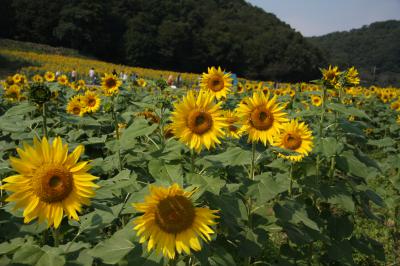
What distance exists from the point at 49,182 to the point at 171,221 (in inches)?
23.5

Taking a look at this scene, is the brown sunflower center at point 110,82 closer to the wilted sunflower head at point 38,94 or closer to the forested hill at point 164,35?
the wilted sunflower head at point 38,94

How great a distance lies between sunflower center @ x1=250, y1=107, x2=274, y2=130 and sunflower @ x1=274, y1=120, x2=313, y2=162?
1.41ft

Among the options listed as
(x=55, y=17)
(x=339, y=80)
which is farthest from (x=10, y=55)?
(x=339, y=80)

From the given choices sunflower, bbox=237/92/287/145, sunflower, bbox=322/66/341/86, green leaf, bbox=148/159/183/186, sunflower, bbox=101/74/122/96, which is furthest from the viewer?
sunflower, bbox=101/74/122/96

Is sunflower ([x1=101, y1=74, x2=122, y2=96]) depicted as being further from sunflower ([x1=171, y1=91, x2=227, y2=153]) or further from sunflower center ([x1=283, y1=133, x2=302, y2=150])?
sunflower ([x1=171, y1=91, x2=227, y2=153])

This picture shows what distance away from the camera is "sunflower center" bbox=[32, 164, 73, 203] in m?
1.86

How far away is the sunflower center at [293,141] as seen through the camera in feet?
10.5

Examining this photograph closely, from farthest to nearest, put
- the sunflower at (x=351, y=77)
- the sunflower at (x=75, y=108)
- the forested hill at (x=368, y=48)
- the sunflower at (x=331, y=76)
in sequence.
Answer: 1. the forested hill at (x=368, y=48)
2. the sunflower at (x=75, y=108)
3. the sunflower at (x=351, y=77)
4. the sunflower at (x=331, y=76)

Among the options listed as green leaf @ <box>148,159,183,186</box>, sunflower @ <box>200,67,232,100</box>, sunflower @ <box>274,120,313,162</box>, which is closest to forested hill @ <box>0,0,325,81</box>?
sunflower @ <box>200,67,232,100</box>

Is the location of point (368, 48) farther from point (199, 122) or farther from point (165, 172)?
point (165, 172)

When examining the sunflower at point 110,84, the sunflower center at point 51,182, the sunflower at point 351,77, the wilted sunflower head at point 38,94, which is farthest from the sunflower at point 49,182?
the sunflower at point 110,84

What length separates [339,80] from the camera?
157 inches

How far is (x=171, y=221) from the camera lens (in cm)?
184

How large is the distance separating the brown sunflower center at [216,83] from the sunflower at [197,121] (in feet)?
5.18
